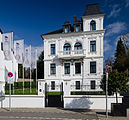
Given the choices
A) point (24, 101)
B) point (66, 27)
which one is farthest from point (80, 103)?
point (66, 27)

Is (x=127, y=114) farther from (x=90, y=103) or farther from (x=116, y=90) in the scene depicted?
(x=90, y=103)

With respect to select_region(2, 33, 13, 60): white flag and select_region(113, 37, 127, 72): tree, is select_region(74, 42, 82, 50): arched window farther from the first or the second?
select_region(2, 33, 13, 60): white flag

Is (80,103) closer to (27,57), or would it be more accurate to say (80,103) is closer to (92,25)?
(27,57)

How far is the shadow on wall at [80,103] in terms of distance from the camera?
9328 mm

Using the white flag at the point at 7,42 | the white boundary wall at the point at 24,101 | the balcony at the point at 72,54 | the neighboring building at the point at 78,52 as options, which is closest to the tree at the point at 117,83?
the white boundary wall at the point at 24,101

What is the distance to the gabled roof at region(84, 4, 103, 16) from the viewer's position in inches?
834

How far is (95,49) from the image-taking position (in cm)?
2083

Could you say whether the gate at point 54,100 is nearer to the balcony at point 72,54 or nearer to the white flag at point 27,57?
Answer: the white flag at point 27,57

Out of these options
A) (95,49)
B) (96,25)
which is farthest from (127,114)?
(96,25)

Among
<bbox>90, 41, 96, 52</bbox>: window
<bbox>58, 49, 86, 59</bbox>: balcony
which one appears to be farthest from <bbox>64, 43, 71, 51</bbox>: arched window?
<bbox>90, 41, 96, 52</bbox>: window

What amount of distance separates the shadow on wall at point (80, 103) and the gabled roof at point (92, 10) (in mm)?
16691

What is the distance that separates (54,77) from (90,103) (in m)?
13.4

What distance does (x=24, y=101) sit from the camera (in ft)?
32.9

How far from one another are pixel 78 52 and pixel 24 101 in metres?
13.3
